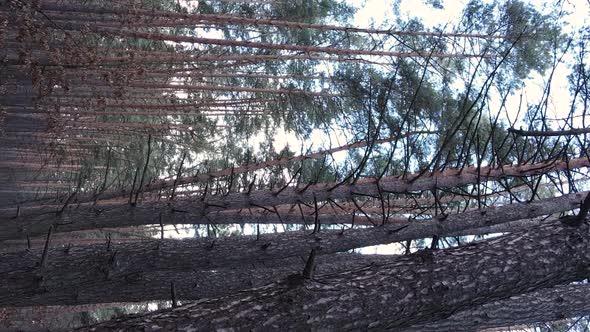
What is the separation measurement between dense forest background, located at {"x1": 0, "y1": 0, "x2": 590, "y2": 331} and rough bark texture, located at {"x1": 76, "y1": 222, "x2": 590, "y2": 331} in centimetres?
1

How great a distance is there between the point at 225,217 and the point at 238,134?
30.8 feet

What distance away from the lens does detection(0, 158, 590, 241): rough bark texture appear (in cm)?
559

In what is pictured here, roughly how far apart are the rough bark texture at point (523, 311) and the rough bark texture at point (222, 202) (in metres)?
1.16

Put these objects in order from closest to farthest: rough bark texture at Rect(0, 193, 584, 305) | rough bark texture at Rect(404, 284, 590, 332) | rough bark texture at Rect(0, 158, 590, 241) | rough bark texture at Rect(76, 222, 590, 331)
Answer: rough bark texture at Rect(76, 222, 590, 331) → rough bark texture at Rect(404, 284, 590, 332) → rough bark texture at Rect(0, 193, 584, 305) → rough bark texture at Rect(0, 158, 590, 241)

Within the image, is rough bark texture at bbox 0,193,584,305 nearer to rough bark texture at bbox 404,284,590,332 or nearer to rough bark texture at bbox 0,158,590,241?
rough bark texture at bbox 0,158,590,241

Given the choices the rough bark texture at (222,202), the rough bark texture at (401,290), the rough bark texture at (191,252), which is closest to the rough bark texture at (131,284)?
the rough bark texture at (191,252)

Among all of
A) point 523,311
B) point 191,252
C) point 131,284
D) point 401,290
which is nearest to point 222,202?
point 191,252

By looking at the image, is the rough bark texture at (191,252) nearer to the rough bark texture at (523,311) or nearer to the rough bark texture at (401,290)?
the rough bark texture at (523,311)

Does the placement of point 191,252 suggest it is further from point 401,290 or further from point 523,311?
point 523,311

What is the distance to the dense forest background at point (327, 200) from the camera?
133 inches

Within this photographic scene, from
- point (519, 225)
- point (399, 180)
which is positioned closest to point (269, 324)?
point (399, 180)

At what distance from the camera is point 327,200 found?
19.8 feet

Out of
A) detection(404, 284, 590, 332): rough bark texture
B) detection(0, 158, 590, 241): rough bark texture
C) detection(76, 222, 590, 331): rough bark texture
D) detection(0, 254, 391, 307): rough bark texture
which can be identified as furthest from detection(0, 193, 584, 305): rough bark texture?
detection(76, 222, 590, 331): rough bark texture

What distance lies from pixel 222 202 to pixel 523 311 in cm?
322
